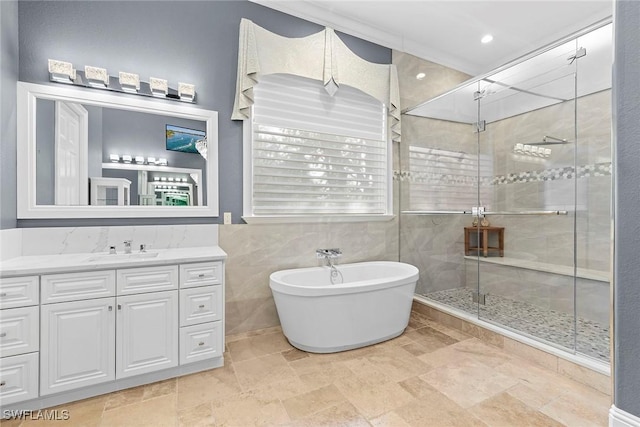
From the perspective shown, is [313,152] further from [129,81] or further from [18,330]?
[18,330]

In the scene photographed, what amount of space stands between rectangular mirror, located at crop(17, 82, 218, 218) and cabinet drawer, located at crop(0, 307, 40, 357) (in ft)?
2.47

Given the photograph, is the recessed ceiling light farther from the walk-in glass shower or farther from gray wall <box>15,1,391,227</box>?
gray wall <box>15,1,391,227</box>

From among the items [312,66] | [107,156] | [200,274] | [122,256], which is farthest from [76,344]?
[312,66]

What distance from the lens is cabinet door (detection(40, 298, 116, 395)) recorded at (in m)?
1.67

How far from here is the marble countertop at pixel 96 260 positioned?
5.43ft

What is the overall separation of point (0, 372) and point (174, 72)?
227 cm

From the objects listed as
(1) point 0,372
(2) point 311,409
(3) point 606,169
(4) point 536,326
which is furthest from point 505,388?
(1) point 0,372

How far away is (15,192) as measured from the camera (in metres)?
2.00

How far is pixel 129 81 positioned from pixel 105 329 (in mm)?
1788

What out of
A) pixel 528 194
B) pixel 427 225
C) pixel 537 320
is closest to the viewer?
pixel 537 320

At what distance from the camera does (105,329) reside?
1790mm

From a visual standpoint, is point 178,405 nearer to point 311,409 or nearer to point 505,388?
point 311,409

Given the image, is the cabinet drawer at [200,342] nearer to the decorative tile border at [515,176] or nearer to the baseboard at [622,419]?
the baseboard at [622,419]

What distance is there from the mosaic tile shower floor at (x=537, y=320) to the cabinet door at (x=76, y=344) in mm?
2947
